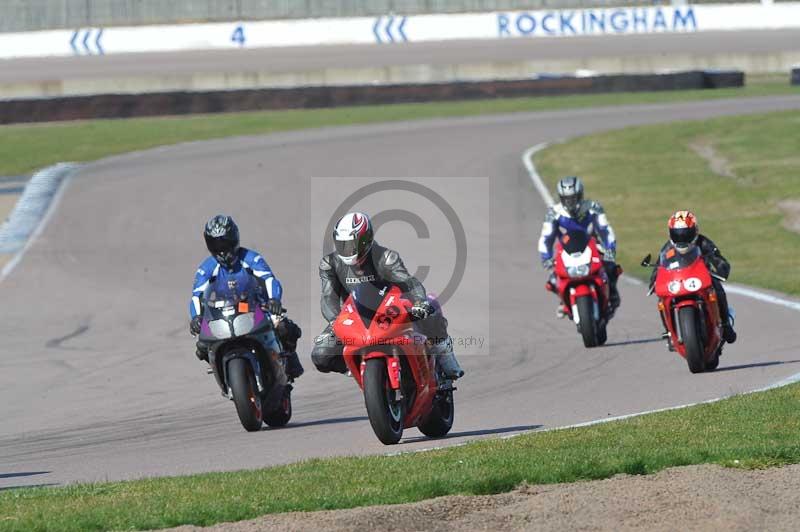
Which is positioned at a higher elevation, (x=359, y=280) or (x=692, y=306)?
(x=359, y=280)

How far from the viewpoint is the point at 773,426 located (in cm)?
995

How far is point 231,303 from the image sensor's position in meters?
11.5

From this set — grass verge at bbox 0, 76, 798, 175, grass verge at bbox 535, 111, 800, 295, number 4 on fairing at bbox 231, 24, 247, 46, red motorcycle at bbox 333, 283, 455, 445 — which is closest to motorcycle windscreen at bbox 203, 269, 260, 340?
red motorcycle at bbox 333, 283, 455, 445

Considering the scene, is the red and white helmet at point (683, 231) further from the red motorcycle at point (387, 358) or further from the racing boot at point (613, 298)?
the red motorcycle at point (387, 358)

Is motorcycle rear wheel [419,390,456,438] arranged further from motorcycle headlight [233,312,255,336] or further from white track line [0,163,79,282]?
white track line [0,163,79,282]

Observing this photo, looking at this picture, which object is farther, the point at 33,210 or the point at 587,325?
the point at 33,210

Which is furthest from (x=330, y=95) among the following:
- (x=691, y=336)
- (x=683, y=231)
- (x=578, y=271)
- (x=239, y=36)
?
(x=691, y=336)

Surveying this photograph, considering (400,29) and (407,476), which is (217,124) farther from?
(407,476)

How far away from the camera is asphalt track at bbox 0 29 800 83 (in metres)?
53.8

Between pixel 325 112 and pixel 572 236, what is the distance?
1139 inches

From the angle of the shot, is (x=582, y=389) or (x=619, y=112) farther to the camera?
(x=619, y=112)

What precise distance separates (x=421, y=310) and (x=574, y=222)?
22.3 feet

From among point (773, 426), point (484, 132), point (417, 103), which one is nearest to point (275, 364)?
point (773, 426)

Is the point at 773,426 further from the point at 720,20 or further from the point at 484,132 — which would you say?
the point at 720,20
